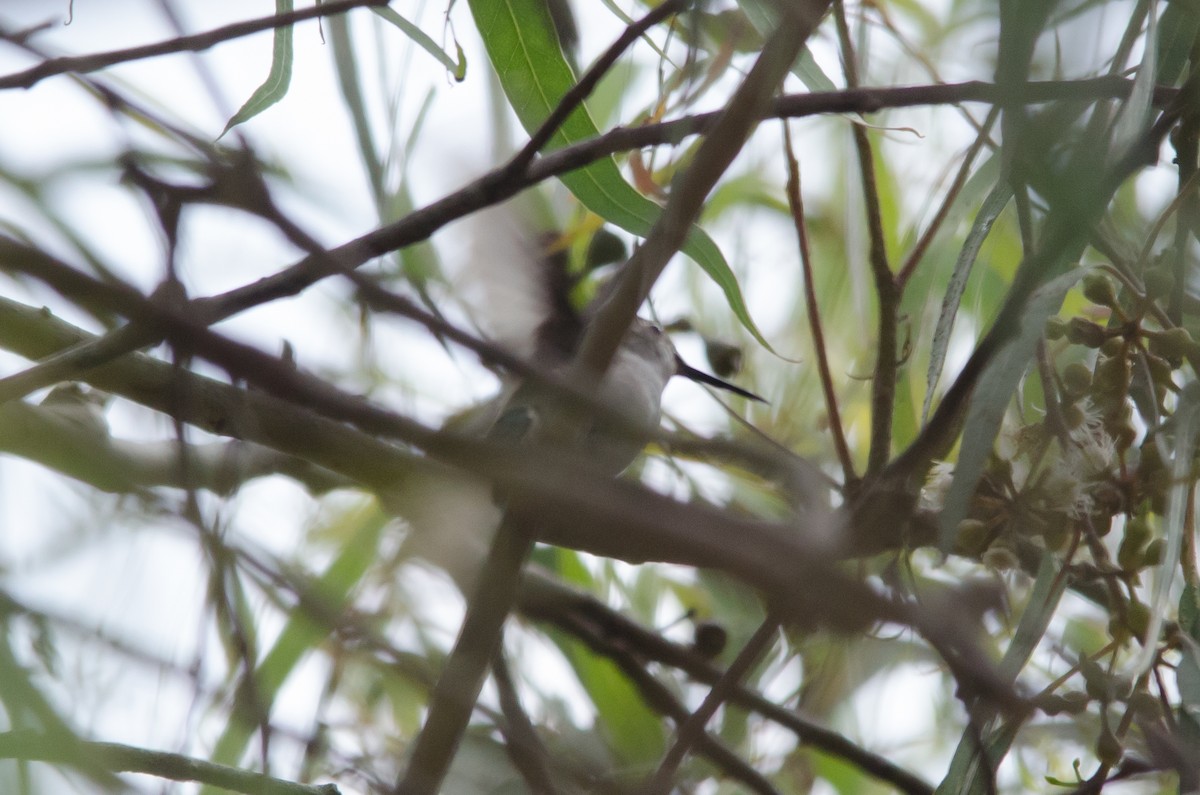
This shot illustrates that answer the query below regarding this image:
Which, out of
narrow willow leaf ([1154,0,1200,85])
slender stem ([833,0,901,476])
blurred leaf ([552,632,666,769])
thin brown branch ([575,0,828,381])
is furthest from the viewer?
blurred leaf ([552,632,666,769])

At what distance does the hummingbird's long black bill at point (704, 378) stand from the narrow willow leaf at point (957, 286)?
656mm

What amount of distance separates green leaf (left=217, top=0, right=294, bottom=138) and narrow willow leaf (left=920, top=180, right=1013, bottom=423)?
0.61m

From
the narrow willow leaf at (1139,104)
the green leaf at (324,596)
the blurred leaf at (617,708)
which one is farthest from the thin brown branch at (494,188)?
the blurred leaf at (617,708)

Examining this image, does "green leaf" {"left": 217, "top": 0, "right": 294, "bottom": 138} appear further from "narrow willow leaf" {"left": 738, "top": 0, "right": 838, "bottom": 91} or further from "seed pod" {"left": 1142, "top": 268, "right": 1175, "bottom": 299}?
"seed pod" {"left": 1142, "top": 268, "right": 1175, "bottom": 299}

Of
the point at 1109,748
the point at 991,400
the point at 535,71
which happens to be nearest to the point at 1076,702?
the point at 1109,748

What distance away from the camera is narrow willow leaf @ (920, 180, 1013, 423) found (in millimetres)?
915

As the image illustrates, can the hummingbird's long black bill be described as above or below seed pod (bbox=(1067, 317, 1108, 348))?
above

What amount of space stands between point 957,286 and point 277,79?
24.6 inches

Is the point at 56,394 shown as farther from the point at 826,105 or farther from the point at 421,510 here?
the point at 826,105

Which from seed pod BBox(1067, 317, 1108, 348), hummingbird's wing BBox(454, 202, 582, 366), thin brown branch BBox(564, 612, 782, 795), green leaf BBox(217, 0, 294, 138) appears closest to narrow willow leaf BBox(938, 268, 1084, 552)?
seed pod BBox(1067, 317, 1108, 348)

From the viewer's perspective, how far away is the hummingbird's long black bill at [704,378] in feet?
5.67

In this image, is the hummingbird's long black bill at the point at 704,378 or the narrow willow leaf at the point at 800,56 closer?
the narrow willow leaf at the point at 800,56

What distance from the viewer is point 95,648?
2.11ft

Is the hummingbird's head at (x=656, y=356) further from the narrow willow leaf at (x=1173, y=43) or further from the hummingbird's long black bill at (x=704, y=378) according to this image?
the narrow willow leaf at (x=1173, y=43)
